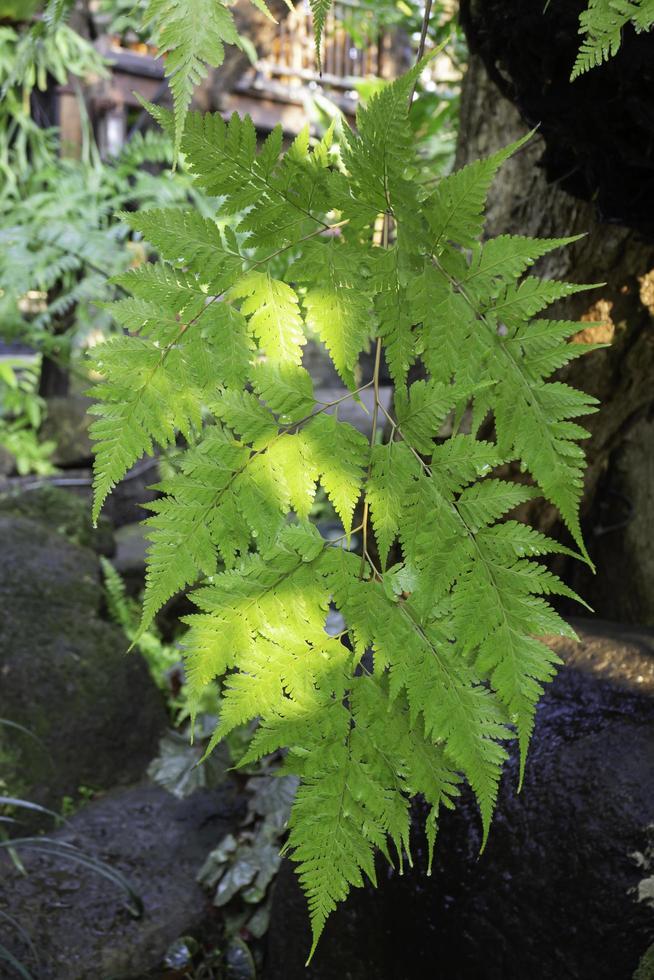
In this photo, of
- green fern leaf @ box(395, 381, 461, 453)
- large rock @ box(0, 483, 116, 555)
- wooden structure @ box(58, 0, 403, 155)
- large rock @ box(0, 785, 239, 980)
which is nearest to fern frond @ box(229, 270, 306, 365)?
green fern leaf @ box(395, 381, 461, 453)

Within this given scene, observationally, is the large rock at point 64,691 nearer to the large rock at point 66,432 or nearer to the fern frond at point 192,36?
the large rock at point 66,432

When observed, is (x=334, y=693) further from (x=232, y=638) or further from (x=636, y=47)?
(x=636, y=47)

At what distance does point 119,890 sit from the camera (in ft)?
8.57

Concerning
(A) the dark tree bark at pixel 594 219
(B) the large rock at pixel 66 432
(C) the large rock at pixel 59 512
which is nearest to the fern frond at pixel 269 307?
(A) the dark tree bark at pixel 594 219

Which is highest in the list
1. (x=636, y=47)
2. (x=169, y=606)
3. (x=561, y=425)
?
(x=636, y=47)

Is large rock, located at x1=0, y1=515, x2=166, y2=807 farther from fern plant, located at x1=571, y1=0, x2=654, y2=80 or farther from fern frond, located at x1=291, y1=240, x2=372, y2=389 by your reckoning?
fern plant, located at x1=571, y1=0, x2=654, y2=80

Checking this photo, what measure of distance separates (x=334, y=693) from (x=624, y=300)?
138 centimetres

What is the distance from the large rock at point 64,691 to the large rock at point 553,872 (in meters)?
1.57

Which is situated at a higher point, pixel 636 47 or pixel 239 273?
pixel 636 47

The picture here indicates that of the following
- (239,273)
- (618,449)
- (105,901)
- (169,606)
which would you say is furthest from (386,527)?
(169,606)

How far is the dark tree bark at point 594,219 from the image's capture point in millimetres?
1373

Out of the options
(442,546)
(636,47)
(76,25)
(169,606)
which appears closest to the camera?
(442,546)

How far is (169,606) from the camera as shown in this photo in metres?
5.00

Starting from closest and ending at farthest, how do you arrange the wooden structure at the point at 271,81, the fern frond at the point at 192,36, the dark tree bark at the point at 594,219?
the fern frond at the point at 192,36
the dark tree bark at the point at 594,219
the wooden structure at the point at 271,81
